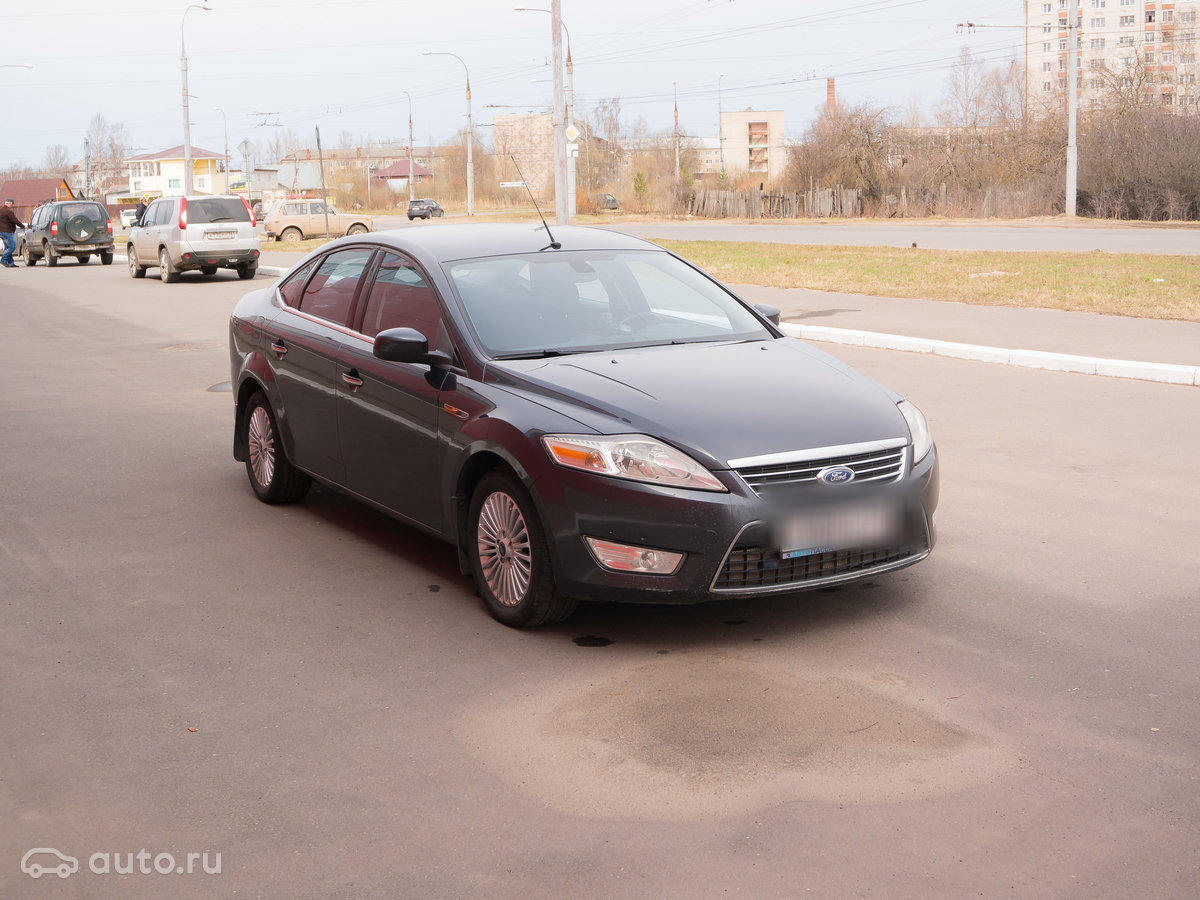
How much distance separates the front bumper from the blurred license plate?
0.11 ft

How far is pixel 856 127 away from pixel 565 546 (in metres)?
59.3

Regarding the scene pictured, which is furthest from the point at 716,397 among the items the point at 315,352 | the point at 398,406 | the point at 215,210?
the point at 215,210

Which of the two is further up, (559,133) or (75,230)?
(559,133)

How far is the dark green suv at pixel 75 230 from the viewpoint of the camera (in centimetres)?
3575

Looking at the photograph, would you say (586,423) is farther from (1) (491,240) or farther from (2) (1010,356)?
(2) (1010,356)

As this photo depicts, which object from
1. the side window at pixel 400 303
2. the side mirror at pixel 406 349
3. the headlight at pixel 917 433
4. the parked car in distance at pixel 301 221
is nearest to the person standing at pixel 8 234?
the parked car in distance at pixel 301 221

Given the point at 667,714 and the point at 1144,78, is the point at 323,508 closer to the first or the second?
the point at 667,714

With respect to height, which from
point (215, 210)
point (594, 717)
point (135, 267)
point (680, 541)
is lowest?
point (594, 717)

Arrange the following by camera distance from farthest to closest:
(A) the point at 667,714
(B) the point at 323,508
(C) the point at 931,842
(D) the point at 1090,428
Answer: (D) the point at 1090,428 < (B) the point at 323,508 < (A) the point at 667,714 < (C) the point at 931,842

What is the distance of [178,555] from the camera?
Answer: 649 centimetres

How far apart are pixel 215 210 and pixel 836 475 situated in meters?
24.4

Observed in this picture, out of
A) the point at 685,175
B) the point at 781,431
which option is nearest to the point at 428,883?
the point at 781,431

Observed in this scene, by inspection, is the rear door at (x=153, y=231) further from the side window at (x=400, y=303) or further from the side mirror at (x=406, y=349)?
the side mirror at (x=406, y=349)

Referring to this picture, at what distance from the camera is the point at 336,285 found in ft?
22.3
